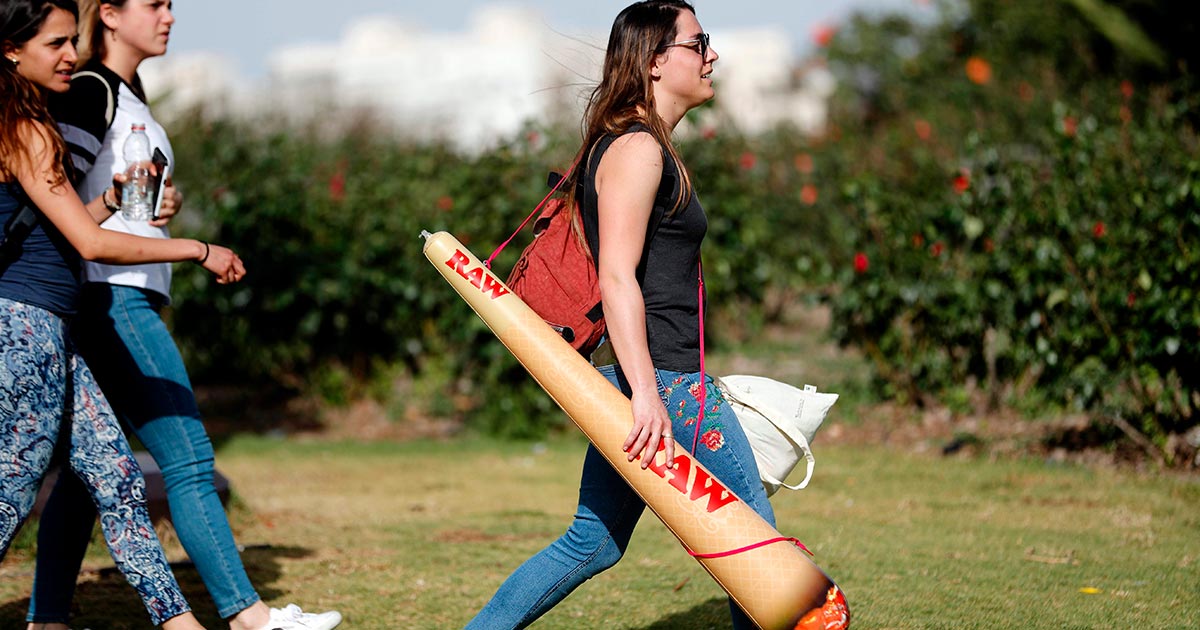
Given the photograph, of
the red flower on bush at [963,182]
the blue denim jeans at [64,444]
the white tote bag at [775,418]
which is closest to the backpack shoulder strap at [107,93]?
the blue denim jeans at [64,444]

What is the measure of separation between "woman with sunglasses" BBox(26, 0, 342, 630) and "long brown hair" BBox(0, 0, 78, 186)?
28 centimetres

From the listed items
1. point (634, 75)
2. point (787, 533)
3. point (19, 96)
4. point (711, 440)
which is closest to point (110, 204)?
point (19, 96)

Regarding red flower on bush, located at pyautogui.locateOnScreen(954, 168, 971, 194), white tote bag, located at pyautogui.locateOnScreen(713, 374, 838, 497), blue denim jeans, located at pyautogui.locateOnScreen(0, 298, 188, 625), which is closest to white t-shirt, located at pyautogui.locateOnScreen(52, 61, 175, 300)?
blue denim jeans, located at pyautogui.locateOnScreen(0, 298, 188, 625)

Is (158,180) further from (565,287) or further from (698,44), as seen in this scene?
(698,44)

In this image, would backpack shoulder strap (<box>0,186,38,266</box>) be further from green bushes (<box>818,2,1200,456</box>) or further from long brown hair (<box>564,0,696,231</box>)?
green bushes (<box>818,2,1200,456</box>)

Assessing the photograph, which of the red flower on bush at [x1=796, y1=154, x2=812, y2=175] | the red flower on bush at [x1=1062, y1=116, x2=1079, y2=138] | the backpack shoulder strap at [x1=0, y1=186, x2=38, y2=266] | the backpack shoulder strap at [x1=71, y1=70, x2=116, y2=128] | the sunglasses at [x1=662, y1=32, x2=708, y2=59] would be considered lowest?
the red flower on bush at [x1=796, y1=154, x2=812, y2=175]

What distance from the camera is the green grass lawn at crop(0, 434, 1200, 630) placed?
4.25 metres

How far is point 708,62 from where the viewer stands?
311cm

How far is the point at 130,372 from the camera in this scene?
12.0ft

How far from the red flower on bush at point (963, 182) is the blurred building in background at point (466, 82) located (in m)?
2.25

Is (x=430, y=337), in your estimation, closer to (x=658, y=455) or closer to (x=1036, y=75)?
(x=658, y=455)

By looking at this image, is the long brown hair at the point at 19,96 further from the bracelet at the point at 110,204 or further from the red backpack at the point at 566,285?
the red backpack at the point at 566,285

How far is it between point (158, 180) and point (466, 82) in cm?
4030

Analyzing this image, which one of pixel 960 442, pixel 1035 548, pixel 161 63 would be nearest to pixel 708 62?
pixel 1035 548
